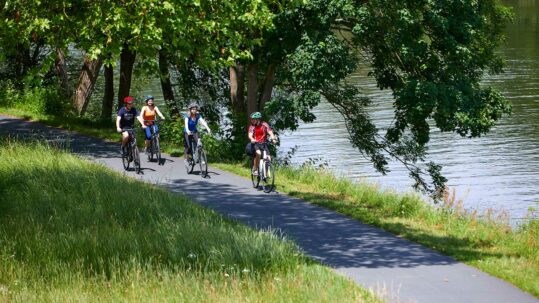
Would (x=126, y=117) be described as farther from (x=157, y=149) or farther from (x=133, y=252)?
(x=133, y=252)

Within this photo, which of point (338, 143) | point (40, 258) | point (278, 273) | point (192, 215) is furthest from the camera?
point (338, 143)

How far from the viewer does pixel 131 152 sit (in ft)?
76.7

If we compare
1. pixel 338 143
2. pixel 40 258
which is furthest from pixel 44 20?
pixel 338 143

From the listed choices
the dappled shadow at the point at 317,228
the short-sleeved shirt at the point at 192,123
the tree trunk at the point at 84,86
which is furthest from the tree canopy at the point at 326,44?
the tree trunk at the point at 84,86

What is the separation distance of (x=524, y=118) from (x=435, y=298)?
36705 mm

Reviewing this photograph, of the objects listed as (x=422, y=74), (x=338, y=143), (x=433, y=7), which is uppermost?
(x=433, y=7)

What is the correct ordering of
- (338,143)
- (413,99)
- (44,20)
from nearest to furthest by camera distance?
(44,20) < (413,99) < (338,143)

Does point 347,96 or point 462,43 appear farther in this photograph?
point 347,96

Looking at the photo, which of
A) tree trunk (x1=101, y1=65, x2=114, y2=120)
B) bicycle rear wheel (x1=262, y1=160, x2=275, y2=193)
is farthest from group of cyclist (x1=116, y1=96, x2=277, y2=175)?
tree trunk (x1=101, y1=65, x2=114, y2=120)

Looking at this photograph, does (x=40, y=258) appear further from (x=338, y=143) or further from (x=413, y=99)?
(x=338, y=143)

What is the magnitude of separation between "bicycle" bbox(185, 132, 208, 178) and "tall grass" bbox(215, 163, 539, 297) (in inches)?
69.4

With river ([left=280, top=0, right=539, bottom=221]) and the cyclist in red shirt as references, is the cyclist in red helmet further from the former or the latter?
river ([left=280, top=0, right=539, bottom=221])

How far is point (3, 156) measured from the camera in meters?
22.6

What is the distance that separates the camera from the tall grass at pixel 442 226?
546 inches
